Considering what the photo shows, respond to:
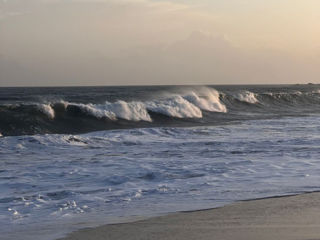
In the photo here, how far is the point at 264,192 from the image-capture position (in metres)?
8.73

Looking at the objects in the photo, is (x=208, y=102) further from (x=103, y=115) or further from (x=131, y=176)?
(x=131, y=176)

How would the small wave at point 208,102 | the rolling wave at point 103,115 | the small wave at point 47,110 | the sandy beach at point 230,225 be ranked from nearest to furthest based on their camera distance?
the sandy beach at point 230,225, the rolling wave at point 103,115, the small wave at point 47,110, the small wave at point 208,102

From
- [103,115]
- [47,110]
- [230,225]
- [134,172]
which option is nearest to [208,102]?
[103,115]

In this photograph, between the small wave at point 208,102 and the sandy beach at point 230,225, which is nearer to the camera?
the sandy beach at point 230,225

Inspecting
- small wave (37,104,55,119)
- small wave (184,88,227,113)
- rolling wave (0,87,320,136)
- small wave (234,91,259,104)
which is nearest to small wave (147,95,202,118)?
rolling wave (0,87,320,136)

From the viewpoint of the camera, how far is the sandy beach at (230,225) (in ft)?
20.5

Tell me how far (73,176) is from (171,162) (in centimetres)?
240

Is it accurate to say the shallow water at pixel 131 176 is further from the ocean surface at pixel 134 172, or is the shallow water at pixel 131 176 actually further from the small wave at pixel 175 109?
the small wave at pixel 175 109

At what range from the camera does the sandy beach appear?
625 centimetres

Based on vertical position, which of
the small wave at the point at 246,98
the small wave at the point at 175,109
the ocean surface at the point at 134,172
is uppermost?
the ocean surface at the point at 134,172

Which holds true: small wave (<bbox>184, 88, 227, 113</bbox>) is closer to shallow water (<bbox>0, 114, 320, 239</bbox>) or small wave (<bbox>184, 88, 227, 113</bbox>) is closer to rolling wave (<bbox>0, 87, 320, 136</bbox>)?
rolling wave (<bbox>0, 87, 320, 136</bbox>)

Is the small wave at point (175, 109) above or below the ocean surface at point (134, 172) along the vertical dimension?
below

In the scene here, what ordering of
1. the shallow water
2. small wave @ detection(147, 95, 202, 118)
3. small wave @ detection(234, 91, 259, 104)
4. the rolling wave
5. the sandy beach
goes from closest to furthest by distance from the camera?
the sandy beach < the shallow water < the rolling wave < small wave @ detection(147, 95, 202, 118) < small wave @ detection(234, 91, 259, 104)

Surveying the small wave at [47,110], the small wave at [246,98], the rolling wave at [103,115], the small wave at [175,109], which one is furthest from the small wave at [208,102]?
the small wave at [47,110]
